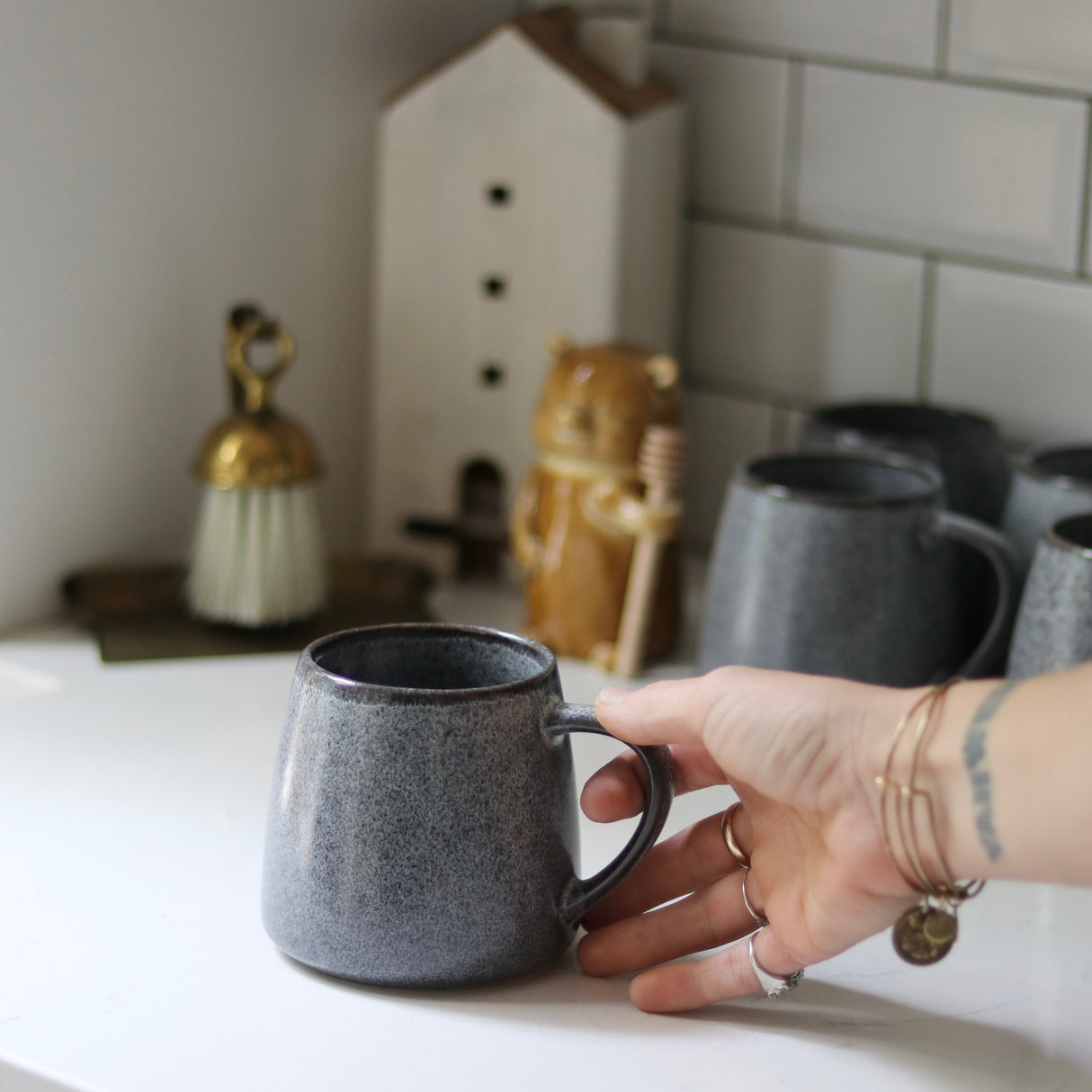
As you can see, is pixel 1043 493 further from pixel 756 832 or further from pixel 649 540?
pixel 756 832

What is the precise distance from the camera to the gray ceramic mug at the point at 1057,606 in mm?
695

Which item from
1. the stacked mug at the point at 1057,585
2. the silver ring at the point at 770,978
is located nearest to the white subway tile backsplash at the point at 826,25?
the stacked mug at the point at 1057,585

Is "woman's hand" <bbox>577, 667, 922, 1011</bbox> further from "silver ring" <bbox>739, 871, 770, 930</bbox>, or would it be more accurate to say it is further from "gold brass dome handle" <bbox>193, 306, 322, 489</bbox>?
"gold brass dome handle" <bbox>193, 306, 322, 489</bbox>

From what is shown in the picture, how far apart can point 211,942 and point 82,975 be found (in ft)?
0.16

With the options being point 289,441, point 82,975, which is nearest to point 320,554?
point 289,441

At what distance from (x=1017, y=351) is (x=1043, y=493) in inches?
6.8

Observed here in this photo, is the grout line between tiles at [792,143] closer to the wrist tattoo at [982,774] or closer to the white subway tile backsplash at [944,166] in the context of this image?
the white subway tile backsplash at [944,166]

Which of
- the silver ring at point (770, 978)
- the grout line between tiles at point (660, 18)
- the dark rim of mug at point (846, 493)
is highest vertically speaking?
the grout line between tiles at point (660, 18)

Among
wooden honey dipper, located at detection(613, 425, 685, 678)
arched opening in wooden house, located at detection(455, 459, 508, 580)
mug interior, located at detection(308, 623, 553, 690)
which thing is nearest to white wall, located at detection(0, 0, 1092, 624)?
arched opening in wooden house, located at detection(455, 459, 508, 580)

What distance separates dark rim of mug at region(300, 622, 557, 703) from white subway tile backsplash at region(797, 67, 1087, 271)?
52 cm

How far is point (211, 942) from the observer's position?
1.94ft

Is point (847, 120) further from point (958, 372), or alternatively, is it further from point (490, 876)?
point (490, 876)

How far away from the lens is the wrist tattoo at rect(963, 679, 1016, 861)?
0.49 m

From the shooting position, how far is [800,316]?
1.06 metres
